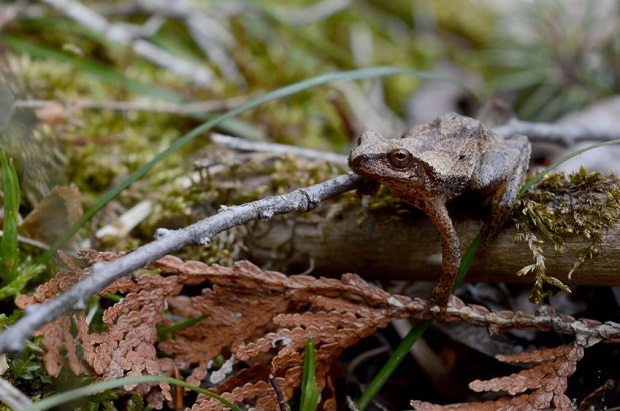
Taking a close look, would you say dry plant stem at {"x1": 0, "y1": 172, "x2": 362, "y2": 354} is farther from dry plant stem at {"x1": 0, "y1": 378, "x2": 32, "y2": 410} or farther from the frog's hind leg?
the frog's hind leg

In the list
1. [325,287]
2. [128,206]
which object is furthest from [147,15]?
[325,287]

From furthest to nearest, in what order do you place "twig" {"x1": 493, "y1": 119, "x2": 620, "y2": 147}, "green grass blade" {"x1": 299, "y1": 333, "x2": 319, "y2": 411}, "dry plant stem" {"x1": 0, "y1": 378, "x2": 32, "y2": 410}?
"twig" {"x1": 493, "y1": 119, "x2": 620, "y2": 147} < "green grass blade" {"x1": 299, "y1": 333, "x2": 319, "y2": 411} < "dry plant stem" {"x1": 0, "y1": 378, "x2": 32, "y2": 410}

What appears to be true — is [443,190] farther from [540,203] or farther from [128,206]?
[128,206]

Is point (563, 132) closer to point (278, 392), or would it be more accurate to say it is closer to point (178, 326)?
point (278, 392)

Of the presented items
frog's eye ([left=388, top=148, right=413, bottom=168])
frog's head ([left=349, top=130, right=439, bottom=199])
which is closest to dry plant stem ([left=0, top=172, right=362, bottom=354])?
frog's head ([left=349, top=130, right=439, bottom=199])

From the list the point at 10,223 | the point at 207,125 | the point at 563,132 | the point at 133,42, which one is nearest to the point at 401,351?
the point at 207,125

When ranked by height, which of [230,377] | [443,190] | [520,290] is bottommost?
[230,377]
